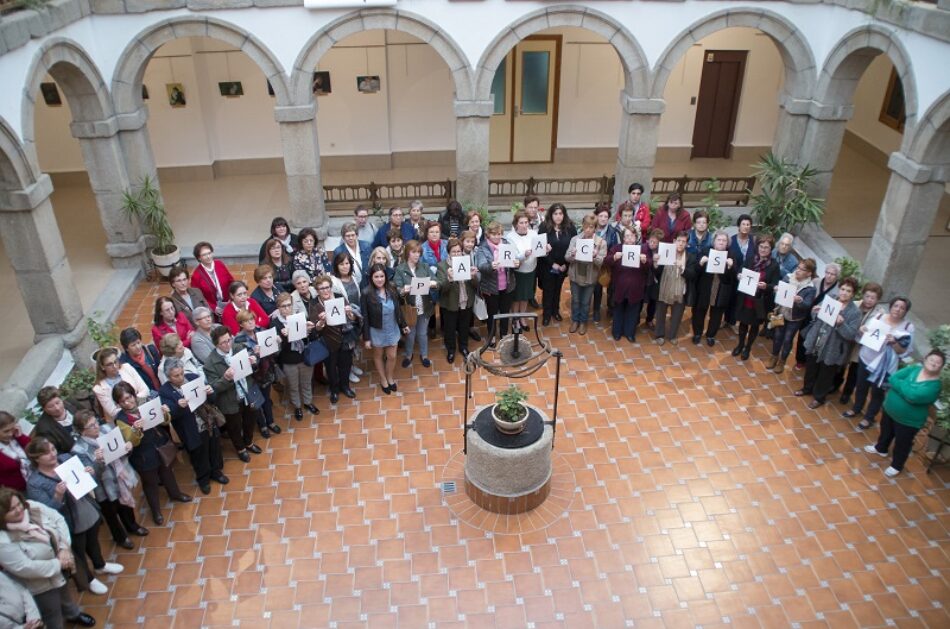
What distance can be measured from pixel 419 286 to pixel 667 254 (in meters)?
3.05

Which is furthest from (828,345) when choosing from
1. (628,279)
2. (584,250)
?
(584,250)

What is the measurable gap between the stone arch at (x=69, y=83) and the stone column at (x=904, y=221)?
10.2 meters

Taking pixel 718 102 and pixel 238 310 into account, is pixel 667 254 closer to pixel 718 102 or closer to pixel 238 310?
→ pixel 238 310

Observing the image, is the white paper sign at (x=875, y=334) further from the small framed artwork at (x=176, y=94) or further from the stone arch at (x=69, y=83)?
the small framed artwork at (x=176, y=94)

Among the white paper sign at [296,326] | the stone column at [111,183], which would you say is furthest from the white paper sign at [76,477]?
the stone column at [111,183]

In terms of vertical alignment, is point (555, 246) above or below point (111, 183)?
below

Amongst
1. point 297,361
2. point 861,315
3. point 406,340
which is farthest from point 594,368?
point 297,361

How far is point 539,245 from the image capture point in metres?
9.24

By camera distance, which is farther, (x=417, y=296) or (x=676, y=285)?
(x=676, y=285)

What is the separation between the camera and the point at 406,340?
9320mm

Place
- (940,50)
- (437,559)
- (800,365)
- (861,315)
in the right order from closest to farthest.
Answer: (437,559)
(861,315)
(940,50)
(800,365)

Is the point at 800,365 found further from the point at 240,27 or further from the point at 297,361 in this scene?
the point at 240,27

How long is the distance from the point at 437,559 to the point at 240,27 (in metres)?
7.79

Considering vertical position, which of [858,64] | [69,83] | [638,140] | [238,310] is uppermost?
[858,64]
